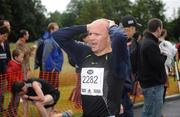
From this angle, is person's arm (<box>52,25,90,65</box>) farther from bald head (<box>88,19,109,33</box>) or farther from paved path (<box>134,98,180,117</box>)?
paved path (<box>134,98,180,117</box>)

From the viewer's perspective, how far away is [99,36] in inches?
177

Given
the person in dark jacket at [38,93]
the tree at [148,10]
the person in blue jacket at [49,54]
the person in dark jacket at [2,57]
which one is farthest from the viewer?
the tree at [148,10]

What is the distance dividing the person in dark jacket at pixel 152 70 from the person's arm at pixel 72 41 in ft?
8.81

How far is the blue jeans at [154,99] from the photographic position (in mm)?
7451

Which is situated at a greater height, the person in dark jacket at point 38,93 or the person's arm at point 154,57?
the person's arm at point 154,57

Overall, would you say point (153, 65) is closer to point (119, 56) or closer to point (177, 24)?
point (119, 56)

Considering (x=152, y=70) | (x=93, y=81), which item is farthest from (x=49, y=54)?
(x=93, y=81)

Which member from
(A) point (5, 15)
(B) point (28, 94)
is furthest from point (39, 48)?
(A) point (5, 15)

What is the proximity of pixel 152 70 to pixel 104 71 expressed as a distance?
120 inches

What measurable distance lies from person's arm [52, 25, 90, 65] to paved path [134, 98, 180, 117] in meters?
5.60

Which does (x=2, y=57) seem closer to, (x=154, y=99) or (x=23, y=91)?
(x=23, y=91)

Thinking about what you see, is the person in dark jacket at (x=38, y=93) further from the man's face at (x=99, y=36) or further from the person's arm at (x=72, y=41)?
the man's face at (x=99, y=36)

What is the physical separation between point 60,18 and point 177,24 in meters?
55.3

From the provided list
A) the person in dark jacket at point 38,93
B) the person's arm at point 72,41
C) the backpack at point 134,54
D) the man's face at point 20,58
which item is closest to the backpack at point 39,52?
the man's face at point 20,58
